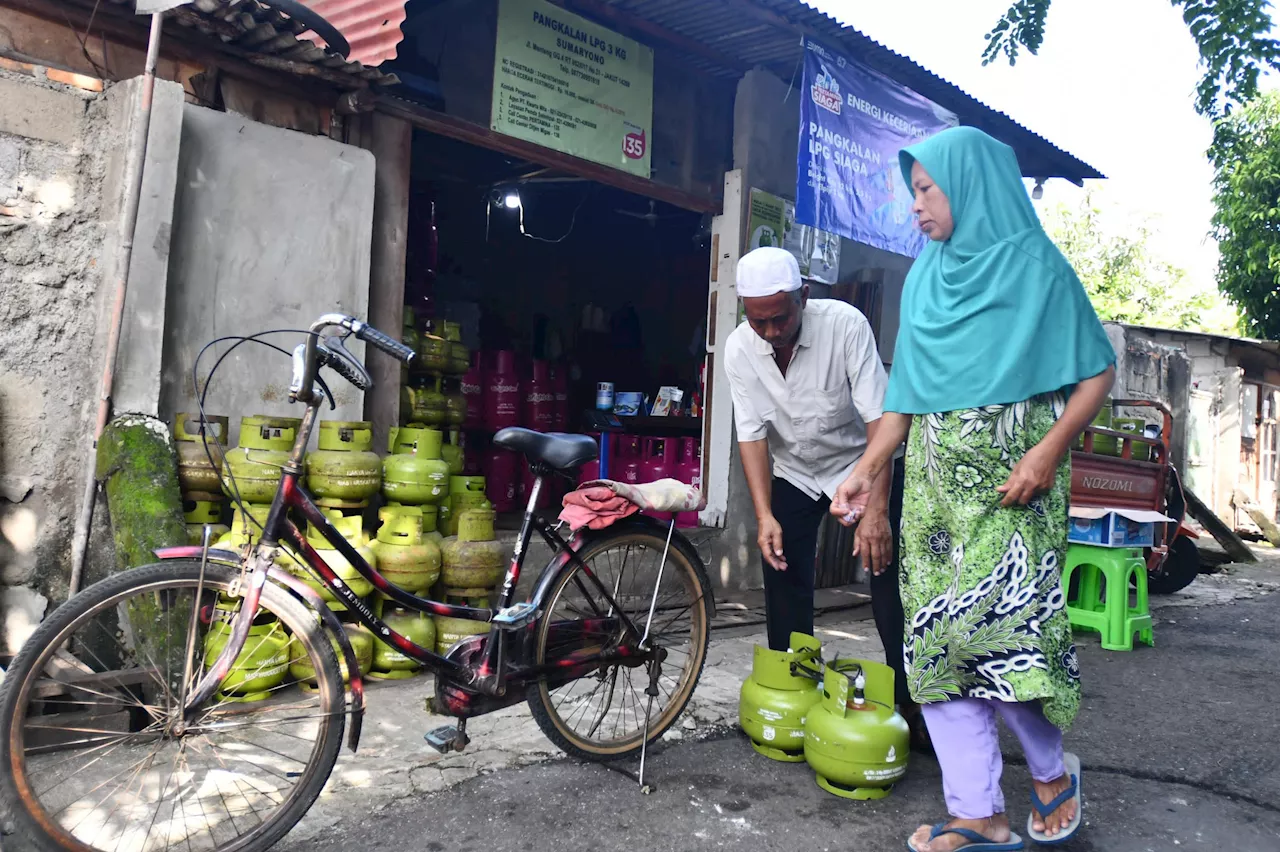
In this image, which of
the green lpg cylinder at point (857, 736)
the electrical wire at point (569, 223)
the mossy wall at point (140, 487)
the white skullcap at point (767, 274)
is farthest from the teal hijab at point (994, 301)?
the electrical wire at point (569, 223)

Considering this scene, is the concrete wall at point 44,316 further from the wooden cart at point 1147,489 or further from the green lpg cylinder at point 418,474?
the wooden cart at point 1147,489

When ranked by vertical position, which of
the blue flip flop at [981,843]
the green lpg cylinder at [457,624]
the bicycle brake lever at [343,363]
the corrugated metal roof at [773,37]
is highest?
the corrugated metal roof at [773,37]

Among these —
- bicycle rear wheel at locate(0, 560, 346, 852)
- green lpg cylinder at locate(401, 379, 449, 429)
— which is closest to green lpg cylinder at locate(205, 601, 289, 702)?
bicycle rear wheel at locate(0, 560, 346, 852)

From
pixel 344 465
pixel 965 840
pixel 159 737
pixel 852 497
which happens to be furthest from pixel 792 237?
pixel 159 737

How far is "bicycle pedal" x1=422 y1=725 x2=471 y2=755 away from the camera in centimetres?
265

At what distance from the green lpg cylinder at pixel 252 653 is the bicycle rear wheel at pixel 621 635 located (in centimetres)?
85

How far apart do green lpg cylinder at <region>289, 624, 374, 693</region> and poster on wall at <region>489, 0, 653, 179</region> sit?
3.10 metres

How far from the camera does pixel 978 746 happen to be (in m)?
A: 2.44

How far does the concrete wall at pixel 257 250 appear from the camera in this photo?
159 inches

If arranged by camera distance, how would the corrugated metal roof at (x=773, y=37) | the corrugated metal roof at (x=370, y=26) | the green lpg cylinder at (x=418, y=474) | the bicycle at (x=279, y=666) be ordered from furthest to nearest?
the corrugated metal roof at (x=773, y=37) → the corrugated metal roof at (x=370, y=26) → the green lpg cylinder at (x=418, y=474) → the bicycle at (x=279, y=666)

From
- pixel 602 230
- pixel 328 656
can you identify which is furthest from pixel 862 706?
pixel 602 230

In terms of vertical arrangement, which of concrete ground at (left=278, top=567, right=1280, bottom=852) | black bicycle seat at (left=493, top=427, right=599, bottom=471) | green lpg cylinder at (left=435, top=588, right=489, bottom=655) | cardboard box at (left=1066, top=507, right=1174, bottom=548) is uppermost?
black bicycle seat at (left=493, top=427, right=599, bottom=471)

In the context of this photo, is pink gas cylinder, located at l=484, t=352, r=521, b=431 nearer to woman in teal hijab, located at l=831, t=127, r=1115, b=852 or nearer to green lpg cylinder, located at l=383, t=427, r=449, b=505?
green lpg cylinder, located at l=383, t=427, r=449, b=505

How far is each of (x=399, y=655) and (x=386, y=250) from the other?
2270 millimetres
